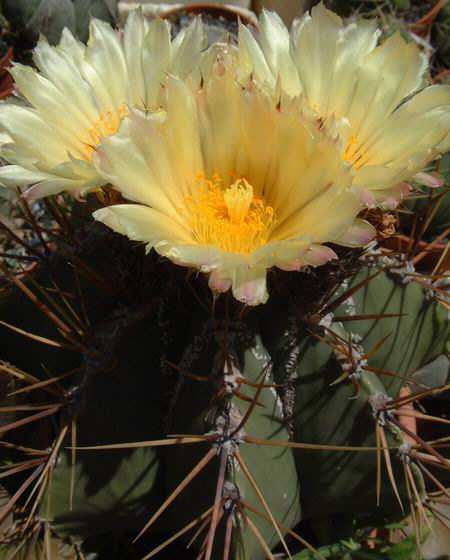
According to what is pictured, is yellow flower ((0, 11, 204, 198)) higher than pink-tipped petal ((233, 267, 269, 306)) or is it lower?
higher

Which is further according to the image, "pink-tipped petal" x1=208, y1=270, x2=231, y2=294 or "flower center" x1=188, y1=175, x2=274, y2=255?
"flower center" x1=188, y1=175, x2=274, y2=255

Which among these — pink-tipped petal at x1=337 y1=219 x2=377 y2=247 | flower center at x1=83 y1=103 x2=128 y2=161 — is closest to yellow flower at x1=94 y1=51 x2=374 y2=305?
pink-tipped petal at x1=337 y1=219 x2=377 y2=247

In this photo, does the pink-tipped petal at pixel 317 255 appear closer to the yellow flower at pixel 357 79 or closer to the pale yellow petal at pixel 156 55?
the yellow flower at pixel 357 79

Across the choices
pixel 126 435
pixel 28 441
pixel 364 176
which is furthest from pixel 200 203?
pixel 28 441

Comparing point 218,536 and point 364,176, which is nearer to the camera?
point 364,176

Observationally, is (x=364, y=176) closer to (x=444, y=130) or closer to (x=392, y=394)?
(x=444, y=130)

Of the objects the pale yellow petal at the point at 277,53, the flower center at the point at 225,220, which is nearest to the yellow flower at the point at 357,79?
the pale yellow petal at the point at 277,53

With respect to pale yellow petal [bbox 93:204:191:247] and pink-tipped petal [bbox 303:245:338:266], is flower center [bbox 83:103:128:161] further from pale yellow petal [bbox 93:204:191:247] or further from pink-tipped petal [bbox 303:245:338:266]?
pink-tipped petal [bbox 303:245:338:266]
